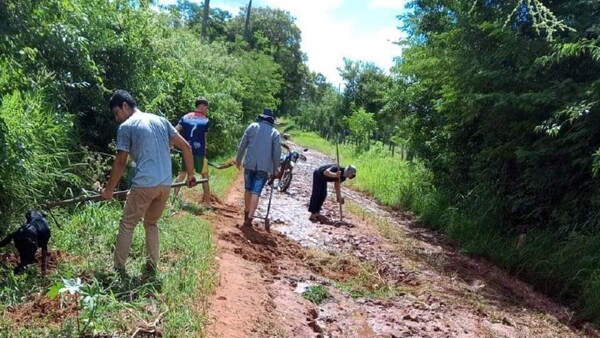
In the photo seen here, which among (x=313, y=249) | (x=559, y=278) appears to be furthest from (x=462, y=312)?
(x=313, y=249)

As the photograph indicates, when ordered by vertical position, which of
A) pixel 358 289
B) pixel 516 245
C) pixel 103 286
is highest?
pixel 516 245

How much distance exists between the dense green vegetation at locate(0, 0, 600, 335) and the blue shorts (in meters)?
2.10

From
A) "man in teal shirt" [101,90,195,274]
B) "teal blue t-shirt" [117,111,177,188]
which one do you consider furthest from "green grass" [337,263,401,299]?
"teal blue t-shirt" [117,111,177,188]

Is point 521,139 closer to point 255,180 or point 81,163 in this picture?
point 255,180

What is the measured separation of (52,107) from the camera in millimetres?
6516

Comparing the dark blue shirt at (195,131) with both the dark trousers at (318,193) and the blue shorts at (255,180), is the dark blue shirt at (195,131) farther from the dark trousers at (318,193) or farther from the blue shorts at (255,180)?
the dark trousers at (318,193)

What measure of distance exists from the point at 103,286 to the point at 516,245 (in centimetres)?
634

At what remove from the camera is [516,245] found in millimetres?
7984

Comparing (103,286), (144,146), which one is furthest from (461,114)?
(103,286)

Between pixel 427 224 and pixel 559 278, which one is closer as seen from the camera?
pixel 559 278

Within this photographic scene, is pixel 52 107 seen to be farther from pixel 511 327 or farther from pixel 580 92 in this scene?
pixel 580 92

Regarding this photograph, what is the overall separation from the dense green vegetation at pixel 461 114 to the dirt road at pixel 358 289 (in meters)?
0.75

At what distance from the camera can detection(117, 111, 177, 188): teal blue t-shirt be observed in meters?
4.33

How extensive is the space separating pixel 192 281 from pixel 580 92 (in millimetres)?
5759
